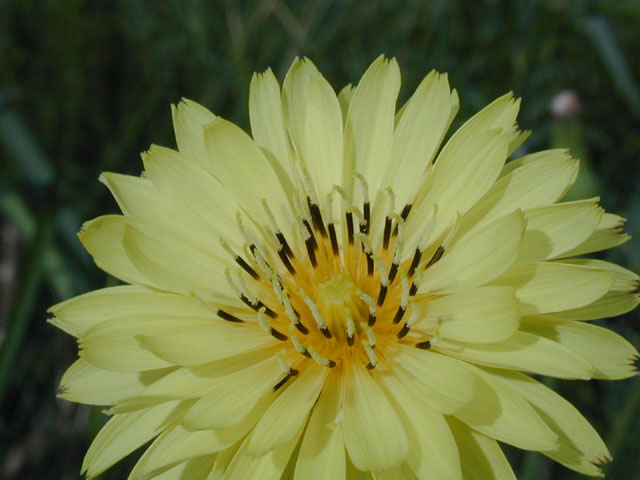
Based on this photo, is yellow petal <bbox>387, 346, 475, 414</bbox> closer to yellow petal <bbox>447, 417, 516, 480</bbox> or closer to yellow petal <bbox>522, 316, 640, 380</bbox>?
yellow petal <bbox>447, 417, 516, 480</bbox>

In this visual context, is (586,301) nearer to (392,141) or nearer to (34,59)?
(392,141)

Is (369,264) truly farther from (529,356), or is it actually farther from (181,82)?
(181,82)

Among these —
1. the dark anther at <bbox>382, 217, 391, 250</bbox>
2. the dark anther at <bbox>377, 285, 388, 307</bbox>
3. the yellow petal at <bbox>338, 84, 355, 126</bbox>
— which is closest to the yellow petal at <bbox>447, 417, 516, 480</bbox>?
the dark anther at <bbox>377, 285, 388, 307</bbox>

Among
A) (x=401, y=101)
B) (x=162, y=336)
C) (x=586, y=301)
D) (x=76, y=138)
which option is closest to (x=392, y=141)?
(x=586, y=301)

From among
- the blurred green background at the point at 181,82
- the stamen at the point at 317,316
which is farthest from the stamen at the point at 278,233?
the blurred green background at the point at 181,82

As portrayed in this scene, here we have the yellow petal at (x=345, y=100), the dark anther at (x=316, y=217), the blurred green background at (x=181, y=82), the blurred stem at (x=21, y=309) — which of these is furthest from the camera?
the blurred green background at (x=181, y=82)

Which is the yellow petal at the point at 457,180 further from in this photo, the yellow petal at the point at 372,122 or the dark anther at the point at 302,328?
the dark anther at the point at 302,328
